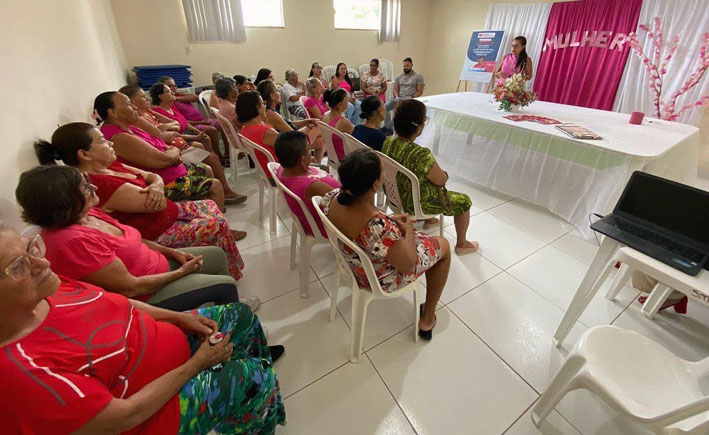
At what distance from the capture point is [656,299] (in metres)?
1.66

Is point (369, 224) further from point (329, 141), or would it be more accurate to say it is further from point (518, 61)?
point (518, 61)

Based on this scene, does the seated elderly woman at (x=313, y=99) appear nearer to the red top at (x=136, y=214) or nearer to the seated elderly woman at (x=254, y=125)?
the seated elderly woman at (x=254, y=125)

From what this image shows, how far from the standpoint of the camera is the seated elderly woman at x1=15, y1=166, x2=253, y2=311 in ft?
3.18

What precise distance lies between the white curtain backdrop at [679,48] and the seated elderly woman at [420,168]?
389 cm

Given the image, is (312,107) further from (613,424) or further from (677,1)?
(677,1)

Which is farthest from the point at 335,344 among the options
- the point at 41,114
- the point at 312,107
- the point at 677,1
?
the point at 677,1

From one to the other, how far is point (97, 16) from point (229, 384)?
430cm

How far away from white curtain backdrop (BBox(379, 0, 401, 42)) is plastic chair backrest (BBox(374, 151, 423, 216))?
5356mm

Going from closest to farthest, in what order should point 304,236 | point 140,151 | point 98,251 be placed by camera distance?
point 98,251 < point 304,236 < point 140,151

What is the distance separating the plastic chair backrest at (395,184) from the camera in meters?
1.89

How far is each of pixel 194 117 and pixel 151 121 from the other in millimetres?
1166

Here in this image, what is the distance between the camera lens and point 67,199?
3.27ft

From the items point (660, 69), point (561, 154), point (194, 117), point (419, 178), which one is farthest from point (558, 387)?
point (660, 69)

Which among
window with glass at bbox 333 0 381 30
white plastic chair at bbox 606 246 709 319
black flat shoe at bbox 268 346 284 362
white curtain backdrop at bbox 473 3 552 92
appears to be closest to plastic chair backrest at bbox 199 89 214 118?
window with glass at bbox 333 0 381 30
